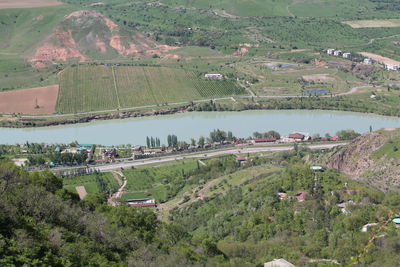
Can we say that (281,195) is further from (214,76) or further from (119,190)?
(214,76)

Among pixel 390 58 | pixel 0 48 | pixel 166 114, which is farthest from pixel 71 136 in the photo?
pixel 390 58

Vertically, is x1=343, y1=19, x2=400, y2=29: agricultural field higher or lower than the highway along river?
higher

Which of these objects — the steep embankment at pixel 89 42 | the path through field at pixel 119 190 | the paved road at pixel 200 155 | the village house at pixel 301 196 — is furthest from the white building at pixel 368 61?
the village house at pixel 301 196

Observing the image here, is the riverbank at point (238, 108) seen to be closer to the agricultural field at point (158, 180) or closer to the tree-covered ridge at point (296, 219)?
the agricultural field at point (158, 180)

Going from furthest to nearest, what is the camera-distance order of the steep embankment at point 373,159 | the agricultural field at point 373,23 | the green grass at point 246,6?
the green grass at point 246,6, the agricultural field at point 373,23, the steep embankment at point 373,159

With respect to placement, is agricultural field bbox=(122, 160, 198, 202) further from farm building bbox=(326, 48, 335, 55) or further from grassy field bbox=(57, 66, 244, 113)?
farm building bbox=(326, 48, 335, 55)

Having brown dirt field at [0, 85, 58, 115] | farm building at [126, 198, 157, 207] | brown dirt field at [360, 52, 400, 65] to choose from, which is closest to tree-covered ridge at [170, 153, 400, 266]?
farm building at [126, 198, 157, 207]

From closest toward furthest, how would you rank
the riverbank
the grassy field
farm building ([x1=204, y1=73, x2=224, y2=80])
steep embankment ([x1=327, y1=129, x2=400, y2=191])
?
steep embankment ([x1=327, y1=129, x2=400, y2=191])
the riverbank
the grassy field
farm building ([x1=204, y1=73, x2=224, y2=80])
